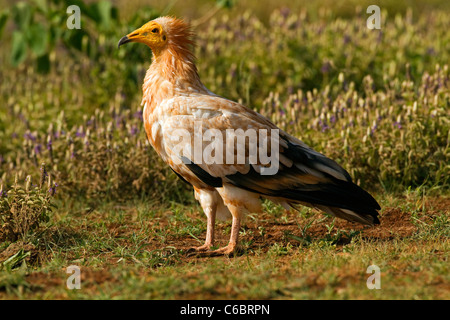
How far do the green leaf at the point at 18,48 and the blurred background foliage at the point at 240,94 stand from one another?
12mm

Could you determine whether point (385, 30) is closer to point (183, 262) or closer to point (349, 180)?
point (349, 180)

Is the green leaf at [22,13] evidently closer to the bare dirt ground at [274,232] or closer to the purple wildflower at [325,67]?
the bare dirt ground at [274,232]

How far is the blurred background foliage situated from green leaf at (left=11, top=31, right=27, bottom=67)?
0.01 metres

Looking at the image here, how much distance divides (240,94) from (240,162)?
3789 millimetres

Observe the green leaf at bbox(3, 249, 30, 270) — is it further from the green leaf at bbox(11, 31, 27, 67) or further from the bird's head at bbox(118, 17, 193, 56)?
the green leaf at bbox(11, 31, 27, 67)

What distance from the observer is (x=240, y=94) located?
28.2ft

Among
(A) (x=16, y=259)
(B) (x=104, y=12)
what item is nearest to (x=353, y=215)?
(A) (x=16, y=259)

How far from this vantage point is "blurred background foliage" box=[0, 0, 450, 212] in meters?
6.47

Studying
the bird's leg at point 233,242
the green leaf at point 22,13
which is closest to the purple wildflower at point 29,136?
the green leaf at point 22,13

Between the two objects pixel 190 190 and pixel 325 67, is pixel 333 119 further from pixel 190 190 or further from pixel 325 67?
pixel 325 67

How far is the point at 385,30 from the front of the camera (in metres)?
9.72

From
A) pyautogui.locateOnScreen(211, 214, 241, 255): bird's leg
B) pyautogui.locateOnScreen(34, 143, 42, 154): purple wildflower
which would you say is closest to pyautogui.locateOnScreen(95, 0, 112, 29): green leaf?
pyautogui.locateOnScreen(34, 143, 42, 154): purple wildflower

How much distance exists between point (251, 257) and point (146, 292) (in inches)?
48.7

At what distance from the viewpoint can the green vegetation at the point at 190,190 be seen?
4.14 metres
